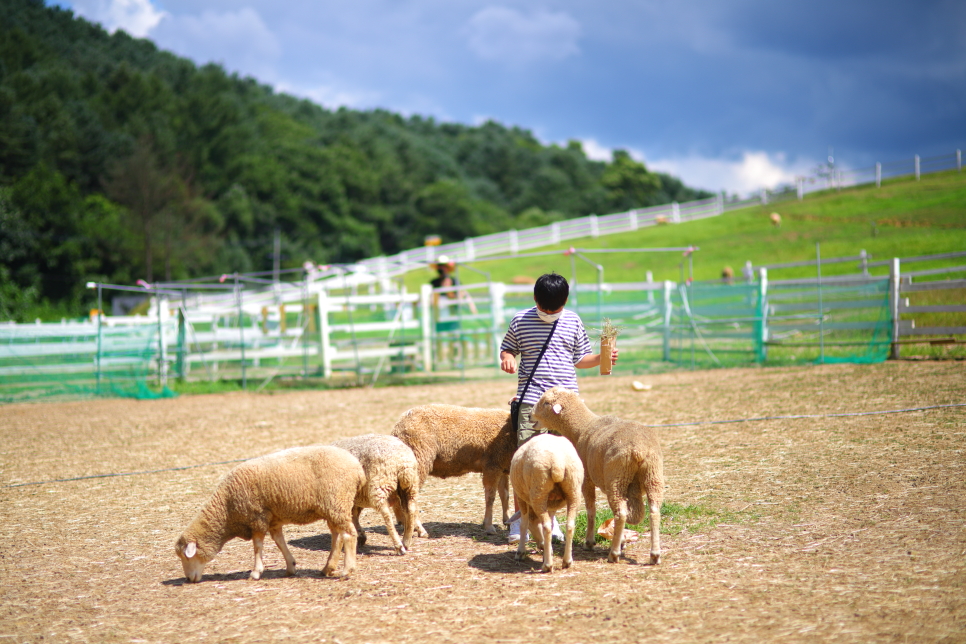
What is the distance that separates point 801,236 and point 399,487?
121 feet

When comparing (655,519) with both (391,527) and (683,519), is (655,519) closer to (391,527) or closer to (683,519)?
(683,519)

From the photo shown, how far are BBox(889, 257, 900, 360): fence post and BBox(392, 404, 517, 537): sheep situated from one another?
36.8 feet

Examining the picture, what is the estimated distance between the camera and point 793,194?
4919cm

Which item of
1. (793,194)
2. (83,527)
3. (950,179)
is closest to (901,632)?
(83,527)

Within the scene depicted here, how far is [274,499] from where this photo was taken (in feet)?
17.0

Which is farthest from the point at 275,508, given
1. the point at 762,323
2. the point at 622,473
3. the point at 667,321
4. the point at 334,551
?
the point at 667,321

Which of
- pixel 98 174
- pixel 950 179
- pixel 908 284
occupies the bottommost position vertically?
pixel 908 284

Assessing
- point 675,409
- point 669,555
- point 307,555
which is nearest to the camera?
point 669,555

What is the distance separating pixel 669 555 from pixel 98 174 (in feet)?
194

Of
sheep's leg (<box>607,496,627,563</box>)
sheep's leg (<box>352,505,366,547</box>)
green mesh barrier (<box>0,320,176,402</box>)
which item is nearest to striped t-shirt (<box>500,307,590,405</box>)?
sheep's leg (<box>607,496,627,563</box>)

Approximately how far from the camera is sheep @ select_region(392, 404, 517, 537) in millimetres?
6254

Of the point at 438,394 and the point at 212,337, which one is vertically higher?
the point at 212,337

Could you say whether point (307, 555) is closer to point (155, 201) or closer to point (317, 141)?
point (155, 201)

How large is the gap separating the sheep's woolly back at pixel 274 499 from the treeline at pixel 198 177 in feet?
132
